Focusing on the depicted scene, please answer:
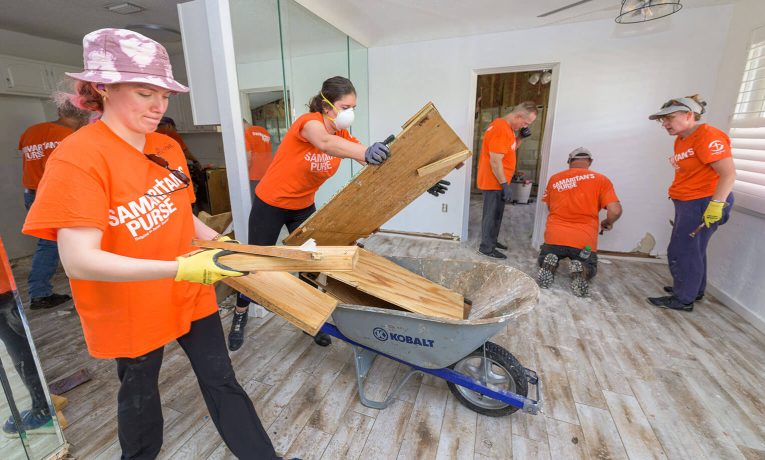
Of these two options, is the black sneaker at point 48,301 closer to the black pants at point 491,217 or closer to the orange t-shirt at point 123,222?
the orange t-shirt at point 123,222

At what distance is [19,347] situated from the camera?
1242mm

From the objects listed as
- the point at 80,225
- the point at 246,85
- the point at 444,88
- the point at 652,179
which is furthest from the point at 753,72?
the point at 80,225

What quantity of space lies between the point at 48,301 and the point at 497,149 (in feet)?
14.0

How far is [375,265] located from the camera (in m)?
1.74

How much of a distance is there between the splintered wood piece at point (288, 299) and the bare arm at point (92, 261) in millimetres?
352

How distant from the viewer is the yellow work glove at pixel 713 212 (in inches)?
88.1

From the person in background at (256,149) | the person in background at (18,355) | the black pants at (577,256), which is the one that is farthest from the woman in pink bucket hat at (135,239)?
the black pants at (577,256)

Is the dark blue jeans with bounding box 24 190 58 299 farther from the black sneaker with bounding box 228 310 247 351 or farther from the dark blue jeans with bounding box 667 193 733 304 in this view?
the dark blue jeans with bounding box 667 193 733 304

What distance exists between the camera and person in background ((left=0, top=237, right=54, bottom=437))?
1.20 metres

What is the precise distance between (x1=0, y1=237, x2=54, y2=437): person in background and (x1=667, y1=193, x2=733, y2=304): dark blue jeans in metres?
3.75

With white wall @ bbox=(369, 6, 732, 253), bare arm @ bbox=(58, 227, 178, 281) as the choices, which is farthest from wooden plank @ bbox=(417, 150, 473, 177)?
white wall @ bbox=(369, 6, 732, 253)

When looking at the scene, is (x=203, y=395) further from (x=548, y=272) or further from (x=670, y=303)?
(x=670, y=303)

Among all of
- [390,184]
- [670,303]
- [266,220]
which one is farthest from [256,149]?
[670,303]

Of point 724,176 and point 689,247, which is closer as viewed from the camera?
point 724,176
